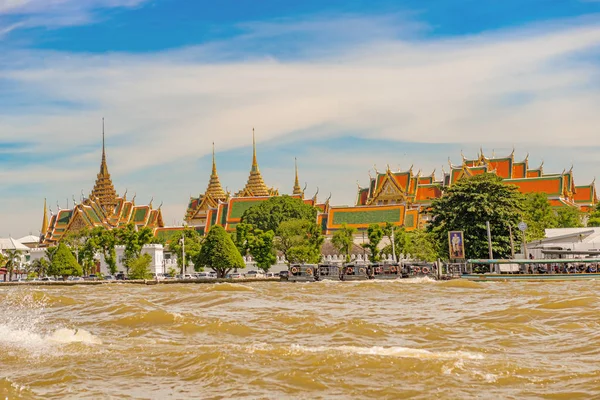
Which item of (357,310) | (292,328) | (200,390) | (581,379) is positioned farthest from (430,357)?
(357,310)

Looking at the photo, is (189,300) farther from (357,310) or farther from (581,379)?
(581,379)

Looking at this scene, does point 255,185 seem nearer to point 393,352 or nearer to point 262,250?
point 262,250

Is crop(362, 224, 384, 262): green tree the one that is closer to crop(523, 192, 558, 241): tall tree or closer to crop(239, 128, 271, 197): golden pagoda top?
crop(523, 192, 558, 241): tall tree

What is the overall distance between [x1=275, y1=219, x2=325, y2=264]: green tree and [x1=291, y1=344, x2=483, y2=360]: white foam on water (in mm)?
45187

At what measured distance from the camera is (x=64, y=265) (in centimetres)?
6075

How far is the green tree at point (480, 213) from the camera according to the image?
155 feet

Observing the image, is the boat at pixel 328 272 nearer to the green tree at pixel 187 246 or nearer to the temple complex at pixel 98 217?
the green tree at pixel 187 246

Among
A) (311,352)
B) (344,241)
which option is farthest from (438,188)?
(311,352)

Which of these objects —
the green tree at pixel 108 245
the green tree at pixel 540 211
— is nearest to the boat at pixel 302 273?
the green tree at pixel 108 245

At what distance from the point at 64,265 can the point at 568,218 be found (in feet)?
136

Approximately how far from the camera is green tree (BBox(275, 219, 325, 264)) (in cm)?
6028

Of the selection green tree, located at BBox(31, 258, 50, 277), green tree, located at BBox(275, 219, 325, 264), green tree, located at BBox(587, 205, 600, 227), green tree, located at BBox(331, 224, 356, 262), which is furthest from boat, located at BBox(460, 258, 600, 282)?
green tree, located at BBox(31, 258, 50, 277)

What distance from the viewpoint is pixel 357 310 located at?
917 inches

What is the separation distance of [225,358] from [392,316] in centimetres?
776
